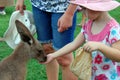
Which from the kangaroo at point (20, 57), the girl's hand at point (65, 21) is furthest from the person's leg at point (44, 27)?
the kangaroo at point (20, 57)

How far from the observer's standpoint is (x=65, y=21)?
3090mm

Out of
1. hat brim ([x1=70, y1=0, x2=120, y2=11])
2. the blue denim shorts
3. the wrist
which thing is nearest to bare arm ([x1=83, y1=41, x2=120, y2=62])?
hat brim ([x1=70, y1=0, x2=120, y2=11])

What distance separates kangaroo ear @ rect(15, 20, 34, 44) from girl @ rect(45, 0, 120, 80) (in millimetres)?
253

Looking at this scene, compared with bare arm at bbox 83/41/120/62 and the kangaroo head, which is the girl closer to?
bare arm at bbox 83/41/120/62

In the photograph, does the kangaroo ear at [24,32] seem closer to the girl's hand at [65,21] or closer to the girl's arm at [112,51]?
A: the girl's hand at [65,21]

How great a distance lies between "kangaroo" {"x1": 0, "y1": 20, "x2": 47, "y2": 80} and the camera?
9.55ft

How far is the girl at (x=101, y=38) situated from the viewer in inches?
97.0

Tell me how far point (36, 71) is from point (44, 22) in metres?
1.13

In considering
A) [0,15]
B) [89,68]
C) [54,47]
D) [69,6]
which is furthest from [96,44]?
[0,15]

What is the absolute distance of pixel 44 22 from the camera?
342 centimetres

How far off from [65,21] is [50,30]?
1.37ft

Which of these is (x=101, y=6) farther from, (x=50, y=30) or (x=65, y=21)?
(x=50, y=30)

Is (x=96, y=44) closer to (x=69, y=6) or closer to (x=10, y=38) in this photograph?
(x=69, y=6)

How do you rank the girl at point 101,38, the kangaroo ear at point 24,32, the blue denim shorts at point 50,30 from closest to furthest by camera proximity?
the girl at point 101,38 → the kangaroo ear at point 24,32 → the blue denim shorts at point 50,30
